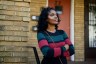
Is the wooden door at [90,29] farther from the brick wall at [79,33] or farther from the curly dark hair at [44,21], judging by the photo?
the curly dark hair at [44,21]

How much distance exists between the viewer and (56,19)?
2760 mm

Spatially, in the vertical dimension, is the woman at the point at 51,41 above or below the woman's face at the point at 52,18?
below

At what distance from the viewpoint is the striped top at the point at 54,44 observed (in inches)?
102

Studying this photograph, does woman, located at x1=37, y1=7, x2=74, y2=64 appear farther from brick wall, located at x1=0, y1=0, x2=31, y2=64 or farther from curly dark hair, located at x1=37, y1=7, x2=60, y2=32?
brick wall, located at x1=0, y1=0, x2=31, y2=64

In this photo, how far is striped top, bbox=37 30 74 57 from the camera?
2598 mm

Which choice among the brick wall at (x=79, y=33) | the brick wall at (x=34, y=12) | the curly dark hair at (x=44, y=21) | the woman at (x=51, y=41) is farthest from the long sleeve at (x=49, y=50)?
the brick wall at (x=79, y=33)

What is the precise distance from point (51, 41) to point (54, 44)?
0.04m

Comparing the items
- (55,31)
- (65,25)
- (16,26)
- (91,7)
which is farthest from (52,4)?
(55,31)

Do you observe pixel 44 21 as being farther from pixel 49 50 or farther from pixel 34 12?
pixel 34 12

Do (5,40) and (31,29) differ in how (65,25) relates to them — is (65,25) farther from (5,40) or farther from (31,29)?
(5,40)

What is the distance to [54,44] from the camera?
2.68 meters

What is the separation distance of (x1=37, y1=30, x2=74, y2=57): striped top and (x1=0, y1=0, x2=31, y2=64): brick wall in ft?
5.94

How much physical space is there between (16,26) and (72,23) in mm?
4222

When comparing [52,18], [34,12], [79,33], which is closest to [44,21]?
[52,18]
